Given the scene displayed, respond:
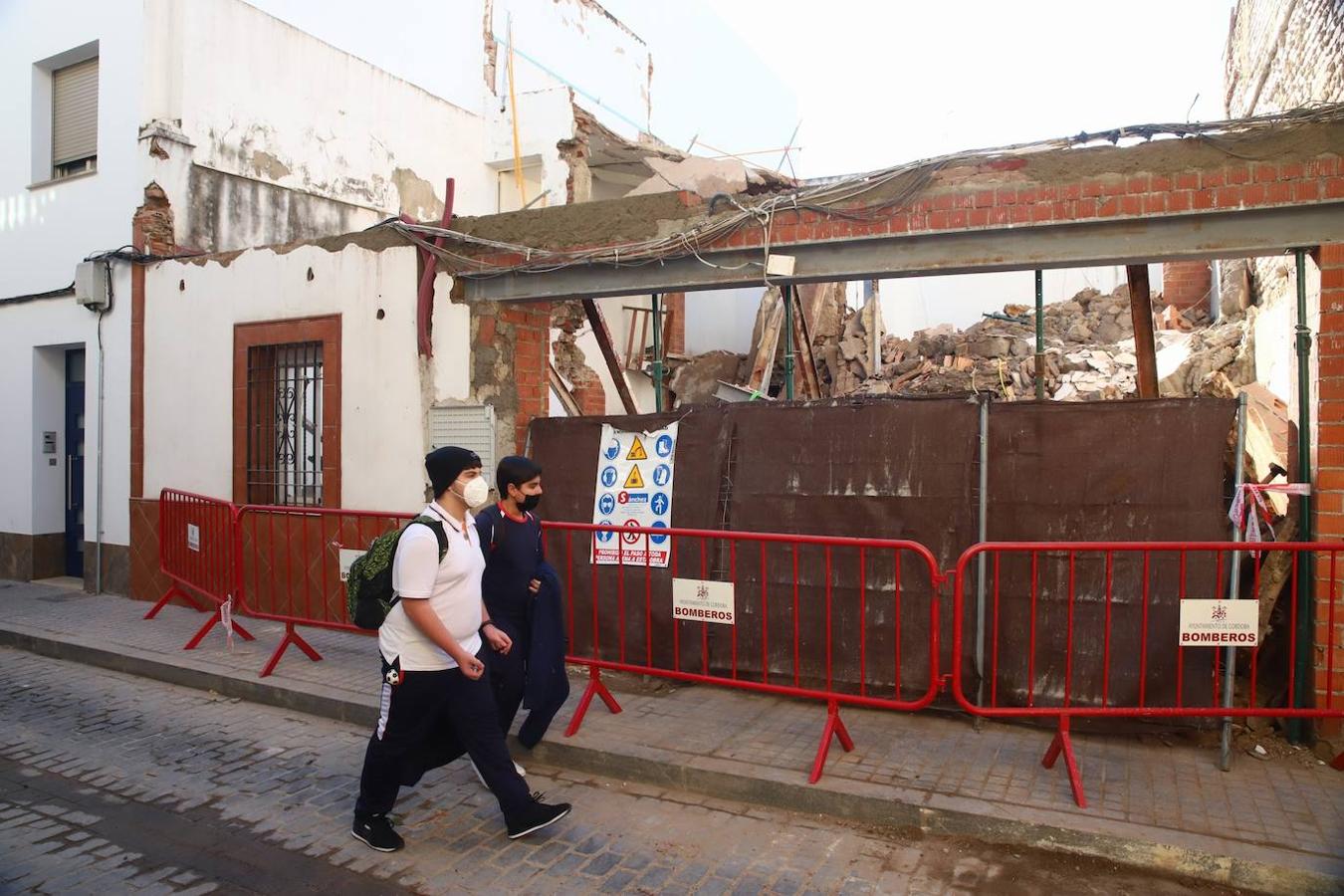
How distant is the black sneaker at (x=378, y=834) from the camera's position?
4.27 metres

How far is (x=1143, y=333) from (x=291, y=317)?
7.49m

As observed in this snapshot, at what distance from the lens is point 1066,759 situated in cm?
460

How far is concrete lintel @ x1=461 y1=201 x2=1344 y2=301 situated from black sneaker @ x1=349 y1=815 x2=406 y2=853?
13.6 ft

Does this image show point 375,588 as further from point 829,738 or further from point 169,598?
point 169,598

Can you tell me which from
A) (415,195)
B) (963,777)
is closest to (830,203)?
(963,777)

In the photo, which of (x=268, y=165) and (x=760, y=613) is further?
(x=268, y=165)

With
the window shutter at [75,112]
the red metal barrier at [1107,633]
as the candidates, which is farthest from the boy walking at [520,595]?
the window shutter at [75,112]

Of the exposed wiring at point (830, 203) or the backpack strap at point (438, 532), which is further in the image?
the exposed wiring at point (830, 203)

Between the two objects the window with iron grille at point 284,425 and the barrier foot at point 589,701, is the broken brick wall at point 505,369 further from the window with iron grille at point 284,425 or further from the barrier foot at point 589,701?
the barrier foot at point 589,701

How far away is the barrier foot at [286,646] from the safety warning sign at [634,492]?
2499mm

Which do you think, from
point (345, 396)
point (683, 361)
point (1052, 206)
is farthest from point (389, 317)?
point (683, 361)

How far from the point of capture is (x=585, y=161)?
46.0 feet

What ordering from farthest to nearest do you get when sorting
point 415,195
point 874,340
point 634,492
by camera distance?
point 874,340 → point 415,195 → point 634,492

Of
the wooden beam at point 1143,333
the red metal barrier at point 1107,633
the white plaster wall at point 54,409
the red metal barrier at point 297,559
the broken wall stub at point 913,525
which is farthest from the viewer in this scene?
the white plaster wall at point 54,409
